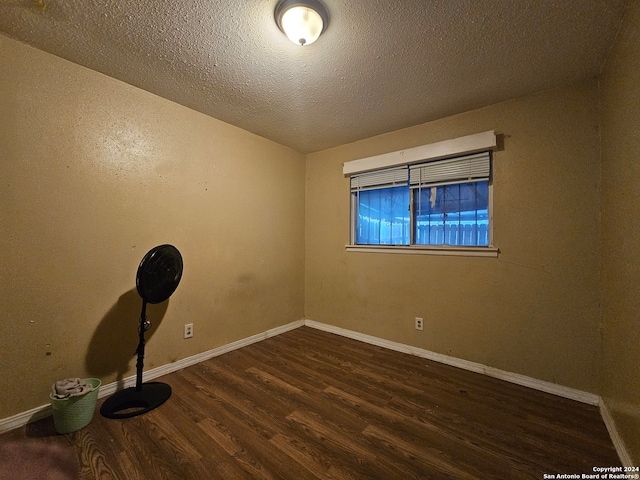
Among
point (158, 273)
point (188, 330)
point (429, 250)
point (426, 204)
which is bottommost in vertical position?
point (188, 330)

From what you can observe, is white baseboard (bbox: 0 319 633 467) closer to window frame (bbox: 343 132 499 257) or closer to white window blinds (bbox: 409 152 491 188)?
window frame (bbox: 343 132 499 257)

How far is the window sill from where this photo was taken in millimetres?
2250

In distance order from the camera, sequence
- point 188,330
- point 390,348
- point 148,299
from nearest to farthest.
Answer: point 148,299
point 188,330
point 390,348

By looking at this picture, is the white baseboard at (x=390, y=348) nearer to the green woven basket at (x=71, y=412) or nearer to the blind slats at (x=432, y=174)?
the green woven basket at (x=71, y=412)

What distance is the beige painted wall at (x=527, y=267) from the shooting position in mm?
1861

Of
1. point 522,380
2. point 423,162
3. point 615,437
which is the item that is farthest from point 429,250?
point 615,437

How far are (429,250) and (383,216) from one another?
69 centimetres

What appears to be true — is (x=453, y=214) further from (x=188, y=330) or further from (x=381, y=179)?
(x=188, y=330)

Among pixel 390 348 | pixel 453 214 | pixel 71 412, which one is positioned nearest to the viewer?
pixel 71 412

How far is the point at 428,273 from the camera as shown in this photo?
256cm

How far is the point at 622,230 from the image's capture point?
55.7 inches

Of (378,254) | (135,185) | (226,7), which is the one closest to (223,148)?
(135,185)

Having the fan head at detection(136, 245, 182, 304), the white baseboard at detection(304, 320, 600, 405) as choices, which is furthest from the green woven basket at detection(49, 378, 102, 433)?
the white baseboard at detection(304, 320, 600, 405)

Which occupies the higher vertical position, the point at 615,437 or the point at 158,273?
the point at 158,273
